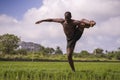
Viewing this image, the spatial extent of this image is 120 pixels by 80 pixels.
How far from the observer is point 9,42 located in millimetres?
98500

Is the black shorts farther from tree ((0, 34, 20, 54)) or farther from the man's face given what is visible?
tree ((0, 34, 20, 54))

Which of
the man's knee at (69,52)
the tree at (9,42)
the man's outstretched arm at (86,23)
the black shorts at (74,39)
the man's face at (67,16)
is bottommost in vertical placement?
the man's knee at (69,52)

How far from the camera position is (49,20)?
11.2 m

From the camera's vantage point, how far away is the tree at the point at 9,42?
92.5 metres

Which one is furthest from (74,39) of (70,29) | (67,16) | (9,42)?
(9,42)

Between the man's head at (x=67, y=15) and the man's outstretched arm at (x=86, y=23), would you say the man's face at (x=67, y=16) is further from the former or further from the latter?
the man's outstretched arm at (x=86, y=23)

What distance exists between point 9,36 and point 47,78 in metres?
92.9

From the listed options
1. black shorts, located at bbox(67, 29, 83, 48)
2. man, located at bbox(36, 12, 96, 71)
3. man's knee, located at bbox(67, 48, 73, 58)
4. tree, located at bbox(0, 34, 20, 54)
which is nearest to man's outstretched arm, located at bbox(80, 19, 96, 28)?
man, located at bbox(36, 12, 96, 71)

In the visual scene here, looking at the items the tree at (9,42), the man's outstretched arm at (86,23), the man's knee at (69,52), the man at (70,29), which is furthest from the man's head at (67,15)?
the tree at (9,42)

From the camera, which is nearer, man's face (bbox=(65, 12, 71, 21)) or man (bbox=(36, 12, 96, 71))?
man's face (bbox=(65, 12, 71, 21))

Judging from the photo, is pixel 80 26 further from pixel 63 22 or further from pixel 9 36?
pixel 9 36

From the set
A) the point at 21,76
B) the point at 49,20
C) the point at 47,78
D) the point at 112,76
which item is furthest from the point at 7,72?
the point at 112,76

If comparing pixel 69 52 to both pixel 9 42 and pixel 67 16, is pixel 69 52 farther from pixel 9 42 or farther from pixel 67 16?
pixel 9 42

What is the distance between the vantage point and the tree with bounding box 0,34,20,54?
9250 cm
